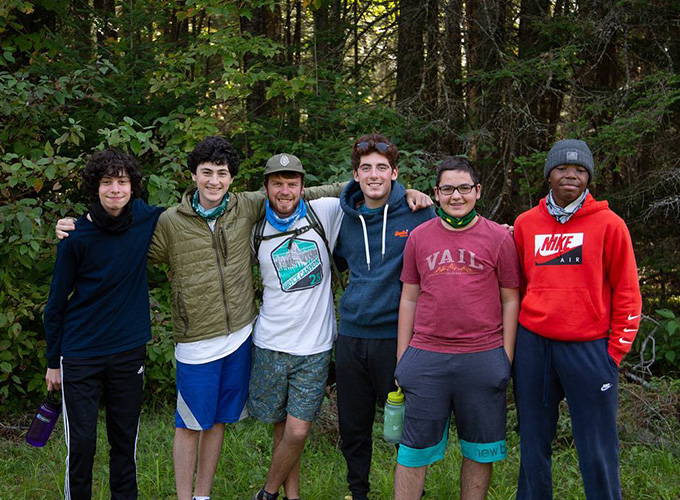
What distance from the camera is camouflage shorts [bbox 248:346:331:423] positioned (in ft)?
12.1

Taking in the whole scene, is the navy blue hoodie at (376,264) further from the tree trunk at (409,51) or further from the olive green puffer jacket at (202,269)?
the tree trunk at (409,51)

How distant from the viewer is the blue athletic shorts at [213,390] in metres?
3.65

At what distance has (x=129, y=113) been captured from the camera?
21.7 feet

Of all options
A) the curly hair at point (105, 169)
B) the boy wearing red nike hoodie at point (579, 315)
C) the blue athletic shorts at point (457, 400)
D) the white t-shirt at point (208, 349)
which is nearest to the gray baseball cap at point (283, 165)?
the white t-shirt at point (208, 349)

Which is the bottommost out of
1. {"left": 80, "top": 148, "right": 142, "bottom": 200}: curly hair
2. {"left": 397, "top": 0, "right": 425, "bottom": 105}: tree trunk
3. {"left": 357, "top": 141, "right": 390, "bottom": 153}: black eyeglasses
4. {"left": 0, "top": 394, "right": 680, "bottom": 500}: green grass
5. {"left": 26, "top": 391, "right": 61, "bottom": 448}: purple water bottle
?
{"left": 0, "top": 394, "right": 680, "bottom": 500}: green grass

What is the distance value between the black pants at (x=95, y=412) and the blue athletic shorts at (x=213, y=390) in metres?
0.26

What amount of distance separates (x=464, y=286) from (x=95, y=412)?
211 cm

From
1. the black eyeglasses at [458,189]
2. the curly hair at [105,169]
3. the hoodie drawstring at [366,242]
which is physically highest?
the curly hair at [105,169]

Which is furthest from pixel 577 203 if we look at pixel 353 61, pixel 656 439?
pixel 353 61

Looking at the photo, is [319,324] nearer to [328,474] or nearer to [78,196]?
[328,474]

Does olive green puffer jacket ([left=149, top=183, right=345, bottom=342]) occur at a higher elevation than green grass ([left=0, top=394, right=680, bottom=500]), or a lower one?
higher

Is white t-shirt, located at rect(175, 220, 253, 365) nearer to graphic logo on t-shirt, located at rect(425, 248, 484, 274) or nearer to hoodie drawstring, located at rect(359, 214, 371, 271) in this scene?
hoodie drawstring, located at rect(359, 214, 371, 271)

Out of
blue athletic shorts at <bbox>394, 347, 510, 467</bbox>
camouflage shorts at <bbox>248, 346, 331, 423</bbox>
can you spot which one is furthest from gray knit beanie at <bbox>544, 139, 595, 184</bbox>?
camouflage shorts at <bbox>248, 346, 331, 423</bbox>

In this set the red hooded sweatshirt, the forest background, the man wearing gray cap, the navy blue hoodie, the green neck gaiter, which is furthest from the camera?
the forest background
